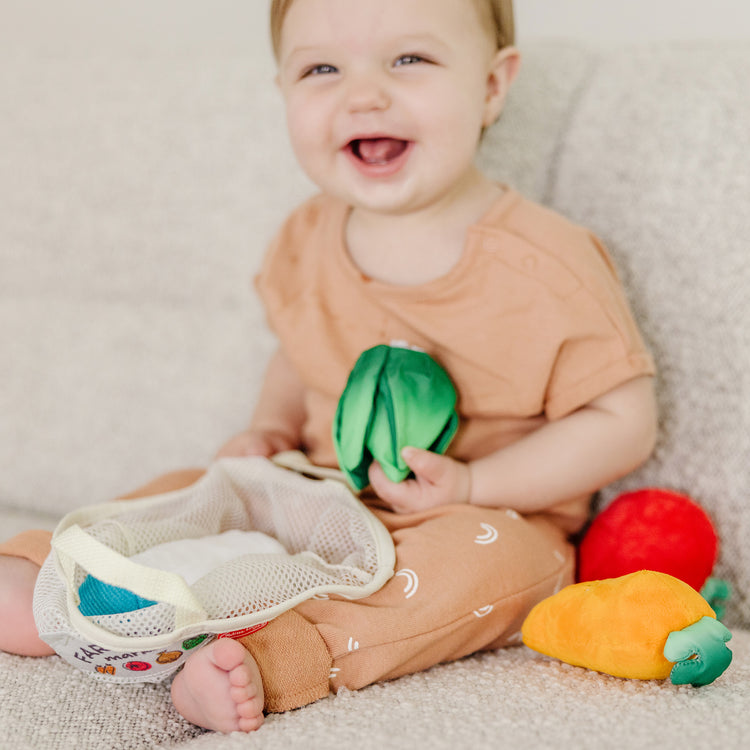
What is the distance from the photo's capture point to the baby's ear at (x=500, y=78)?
39.0 inches

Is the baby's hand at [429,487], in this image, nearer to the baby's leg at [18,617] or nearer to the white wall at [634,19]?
the baby's leg at [18,617]

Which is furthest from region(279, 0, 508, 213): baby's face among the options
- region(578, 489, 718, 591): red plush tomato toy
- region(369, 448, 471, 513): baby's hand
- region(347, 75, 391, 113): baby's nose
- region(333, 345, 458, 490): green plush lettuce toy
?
region(578, 489, 718, 591): red plush tomato toy

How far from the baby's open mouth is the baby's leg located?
22.1 inches

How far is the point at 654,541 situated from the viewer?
3.03 ft

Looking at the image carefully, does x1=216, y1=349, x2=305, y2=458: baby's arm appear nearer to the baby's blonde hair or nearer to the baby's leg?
the baby's leg

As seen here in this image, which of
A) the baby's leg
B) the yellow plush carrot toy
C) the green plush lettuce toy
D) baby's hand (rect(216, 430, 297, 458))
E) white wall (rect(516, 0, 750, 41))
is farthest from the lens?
white wall (rect(516, 0, 750, 41))

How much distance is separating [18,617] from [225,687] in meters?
0.25

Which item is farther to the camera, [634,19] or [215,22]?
[215,22]

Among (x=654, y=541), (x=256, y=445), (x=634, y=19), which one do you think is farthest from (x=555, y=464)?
(x=634, y=19)

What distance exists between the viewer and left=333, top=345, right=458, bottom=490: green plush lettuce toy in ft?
2.96

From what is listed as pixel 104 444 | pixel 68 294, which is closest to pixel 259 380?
pixel 104 444

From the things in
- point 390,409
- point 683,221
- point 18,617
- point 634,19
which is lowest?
point 18,617

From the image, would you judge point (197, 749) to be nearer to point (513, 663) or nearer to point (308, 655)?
point (308, 655)

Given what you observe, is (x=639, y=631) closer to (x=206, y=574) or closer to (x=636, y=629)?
(x=636, y=629)
